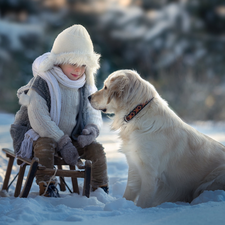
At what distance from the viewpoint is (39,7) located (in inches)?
441

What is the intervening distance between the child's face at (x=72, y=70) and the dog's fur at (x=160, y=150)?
383mm

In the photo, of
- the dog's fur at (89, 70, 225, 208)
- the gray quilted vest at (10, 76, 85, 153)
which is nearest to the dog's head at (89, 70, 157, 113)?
the dog's fur at (89, 70, 225, 208)

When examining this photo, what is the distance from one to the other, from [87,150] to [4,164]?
158 cm

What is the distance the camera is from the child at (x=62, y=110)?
7.73 feet

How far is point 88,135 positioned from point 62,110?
1.07 feet

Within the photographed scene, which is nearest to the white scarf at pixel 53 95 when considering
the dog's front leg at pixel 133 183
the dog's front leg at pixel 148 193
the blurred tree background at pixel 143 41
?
the dog's front leg at pixel 133 183

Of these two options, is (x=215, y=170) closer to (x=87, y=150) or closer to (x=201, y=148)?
(x=201, y=148)

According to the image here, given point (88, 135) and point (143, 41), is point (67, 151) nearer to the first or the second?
point (88, 135)

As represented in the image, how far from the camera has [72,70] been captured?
2561 millimetres

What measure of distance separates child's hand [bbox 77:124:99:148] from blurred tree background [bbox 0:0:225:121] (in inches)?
265

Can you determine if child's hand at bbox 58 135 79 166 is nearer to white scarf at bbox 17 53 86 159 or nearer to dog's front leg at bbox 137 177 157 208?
white scarf at bbox 17 53 86 159

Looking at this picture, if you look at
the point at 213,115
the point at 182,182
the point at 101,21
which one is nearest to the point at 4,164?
the point at 182,182

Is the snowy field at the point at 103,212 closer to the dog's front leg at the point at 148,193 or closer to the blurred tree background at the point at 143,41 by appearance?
the dog's front leg at the point at 148,193

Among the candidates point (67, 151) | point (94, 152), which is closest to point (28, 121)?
point (67, 151)
